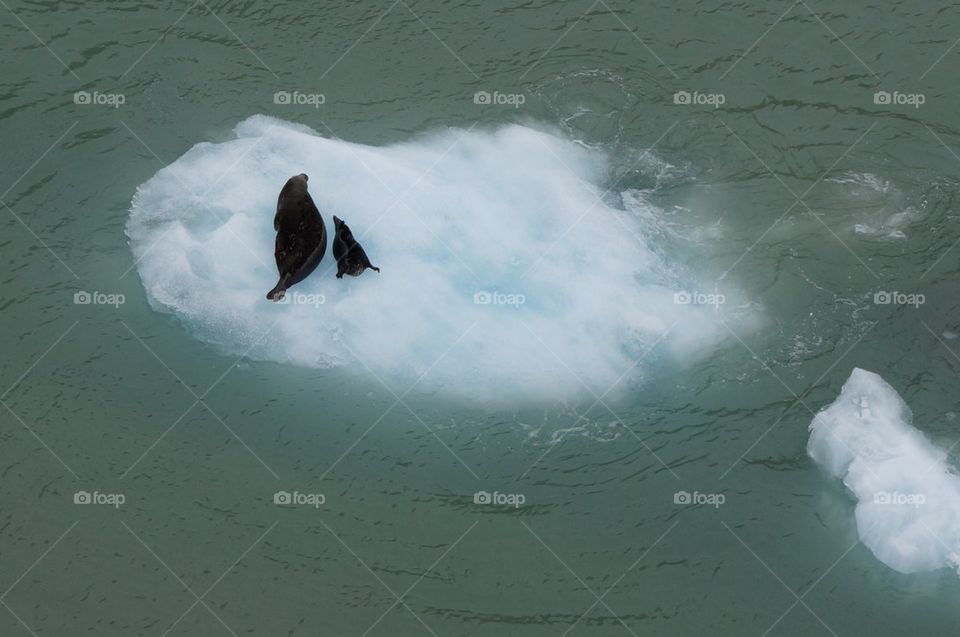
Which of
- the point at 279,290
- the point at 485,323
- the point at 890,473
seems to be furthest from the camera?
the point at 485,323

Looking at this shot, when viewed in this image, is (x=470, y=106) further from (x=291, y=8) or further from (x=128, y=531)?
(x=128, y=531)

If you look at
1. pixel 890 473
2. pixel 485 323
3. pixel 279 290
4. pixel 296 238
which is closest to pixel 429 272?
pixel 485 323

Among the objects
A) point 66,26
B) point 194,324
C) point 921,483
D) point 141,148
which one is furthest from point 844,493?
point 66,26

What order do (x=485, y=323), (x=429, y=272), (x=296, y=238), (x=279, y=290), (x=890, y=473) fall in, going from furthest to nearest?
(x=429, y=272)
(x=485, y=323)
(x=296, y=238)
(x=279, y=290)
(x=890, y=473)

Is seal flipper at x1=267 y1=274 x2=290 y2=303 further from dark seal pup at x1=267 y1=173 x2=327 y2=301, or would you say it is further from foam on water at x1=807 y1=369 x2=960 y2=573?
foam on water at x1=807 y1=369 x2=960 y2=573

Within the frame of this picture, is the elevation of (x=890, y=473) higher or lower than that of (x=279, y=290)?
lower

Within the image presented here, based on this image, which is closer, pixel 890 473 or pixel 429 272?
pixel 890 473

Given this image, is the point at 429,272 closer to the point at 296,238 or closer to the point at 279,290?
the point at 296,238
